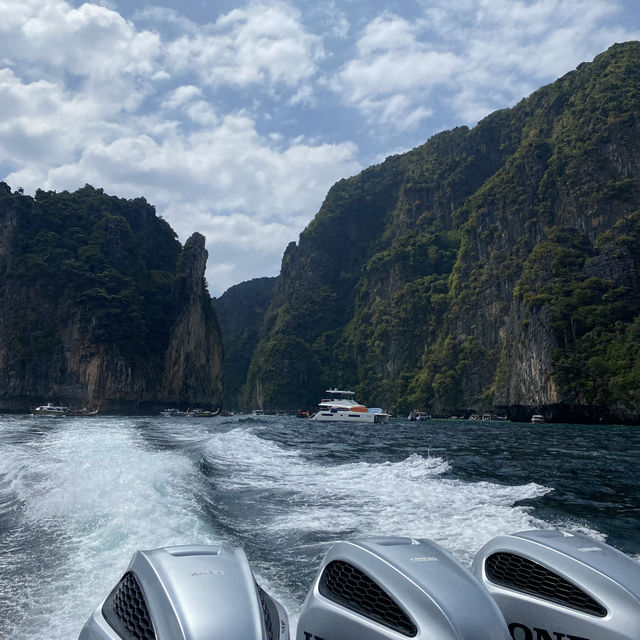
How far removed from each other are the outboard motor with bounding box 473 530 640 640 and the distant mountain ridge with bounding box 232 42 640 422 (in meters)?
65.4

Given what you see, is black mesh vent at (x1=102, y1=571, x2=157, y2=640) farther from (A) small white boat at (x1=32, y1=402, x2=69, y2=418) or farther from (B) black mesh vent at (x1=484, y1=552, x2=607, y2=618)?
(A) small white boat at (x1=32, y1=402, x2=69, y2=418)

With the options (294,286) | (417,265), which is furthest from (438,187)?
(294,286)

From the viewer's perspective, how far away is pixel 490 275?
11675 centimetres

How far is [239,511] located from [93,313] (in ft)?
291

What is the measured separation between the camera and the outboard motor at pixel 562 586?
2260mm

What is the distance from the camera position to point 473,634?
6.78ft

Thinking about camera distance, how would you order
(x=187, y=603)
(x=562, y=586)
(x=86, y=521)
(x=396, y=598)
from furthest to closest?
(x=86, y=521) < (x=562, y=586) < (x=396, y=598) < (x=187, y=603)

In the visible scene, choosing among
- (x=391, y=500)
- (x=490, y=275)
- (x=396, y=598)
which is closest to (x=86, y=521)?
(x=391, y=500)

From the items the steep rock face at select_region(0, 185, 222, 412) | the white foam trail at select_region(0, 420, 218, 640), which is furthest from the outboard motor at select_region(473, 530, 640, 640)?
the steep rock face at select_region(0, 185, 222, 412)

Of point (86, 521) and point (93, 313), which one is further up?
point (93, 313)

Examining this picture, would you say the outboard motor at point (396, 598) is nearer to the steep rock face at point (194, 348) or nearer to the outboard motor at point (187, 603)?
the outboard motor at point (187, 603)

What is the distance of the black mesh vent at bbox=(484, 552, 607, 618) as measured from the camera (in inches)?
92.5

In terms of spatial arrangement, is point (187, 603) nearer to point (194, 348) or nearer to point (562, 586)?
point (562, 586)

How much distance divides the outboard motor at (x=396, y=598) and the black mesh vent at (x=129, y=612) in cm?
73
